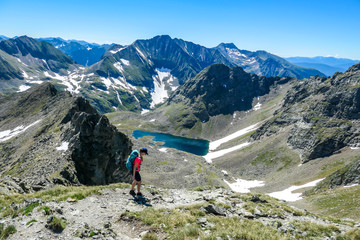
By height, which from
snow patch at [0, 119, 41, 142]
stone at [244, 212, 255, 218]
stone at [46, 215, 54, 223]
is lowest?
snow patch at [0, 119, 41, 142]

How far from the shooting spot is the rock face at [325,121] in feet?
401

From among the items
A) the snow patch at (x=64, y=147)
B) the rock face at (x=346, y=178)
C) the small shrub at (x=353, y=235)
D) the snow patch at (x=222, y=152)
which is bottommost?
the snow patch at (x=222, y=152)

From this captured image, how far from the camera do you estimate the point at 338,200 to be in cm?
4703

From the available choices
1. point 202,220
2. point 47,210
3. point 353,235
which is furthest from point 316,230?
point 47,210

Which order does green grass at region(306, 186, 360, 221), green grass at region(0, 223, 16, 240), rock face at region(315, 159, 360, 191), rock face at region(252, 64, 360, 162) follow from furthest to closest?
rock face at region(252, 64, 360, 162) < rock face at region(315, 159, 360, 191) < green grass at region(306, 186, 360, 221) < green grass at region(0, 223, 16, 240)

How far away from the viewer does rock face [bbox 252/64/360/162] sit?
122 m

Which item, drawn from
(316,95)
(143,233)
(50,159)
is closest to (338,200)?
(143,233)

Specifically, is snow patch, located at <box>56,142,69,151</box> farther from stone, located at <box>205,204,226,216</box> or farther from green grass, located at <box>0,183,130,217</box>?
stone, located at <box>205,204,226,216</box>

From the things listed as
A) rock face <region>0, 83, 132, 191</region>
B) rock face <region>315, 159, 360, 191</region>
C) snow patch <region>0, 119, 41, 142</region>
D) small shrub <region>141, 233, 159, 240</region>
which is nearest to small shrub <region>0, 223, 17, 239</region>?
small shrub <region>141, 233, 159, 240</region>

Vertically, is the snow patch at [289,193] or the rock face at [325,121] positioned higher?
the rock face at [325,121]

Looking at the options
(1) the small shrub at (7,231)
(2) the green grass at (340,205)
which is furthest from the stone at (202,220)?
(2) the green grass at (340,205)

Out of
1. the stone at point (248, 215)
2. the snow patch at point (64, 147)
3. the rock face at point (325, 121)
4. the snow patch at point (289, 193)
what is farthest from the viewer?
the rock face at point (325, 121)

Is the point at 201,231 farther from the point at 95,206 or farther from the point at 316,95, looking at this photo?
the point at 316,95

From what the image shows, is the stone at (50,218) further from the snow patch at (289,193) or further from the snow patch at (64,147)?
the snow patch at (289,193)
